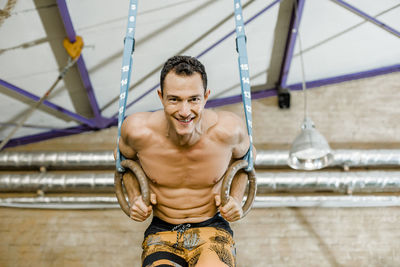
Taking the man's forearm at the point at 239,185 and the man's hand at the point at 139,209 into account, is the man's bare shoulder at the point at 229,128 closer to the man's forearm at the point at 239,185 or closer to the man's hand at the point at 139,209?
the man's forearm at the point at 239,185

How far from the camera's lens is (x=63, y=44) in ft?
13.1

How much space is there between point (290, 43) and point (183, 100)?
3781 millimetres

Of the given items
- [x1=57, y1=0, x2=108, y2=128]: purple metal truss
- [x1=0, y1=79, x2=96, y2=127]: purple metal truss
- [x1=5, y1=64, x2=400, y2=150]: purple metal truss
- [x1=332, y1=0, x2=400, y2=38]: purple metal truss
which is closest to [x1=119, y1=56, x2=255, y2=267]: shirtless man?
[x1=57, y1=0, x2=108, y2=128]: purple metal truss

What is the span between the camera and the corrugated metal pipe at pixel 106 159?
498 cm

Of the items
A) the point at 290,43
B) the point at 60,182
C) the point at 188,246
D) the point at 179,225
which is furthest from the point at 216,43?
the point at 188,246

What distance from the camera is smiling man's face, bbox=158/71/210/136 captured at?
1551 millimetres

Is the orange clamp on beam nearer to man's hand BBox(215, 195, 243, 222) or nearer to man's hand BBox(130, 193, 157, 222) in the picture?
man's hand BBox(130, 193, 157, 222)

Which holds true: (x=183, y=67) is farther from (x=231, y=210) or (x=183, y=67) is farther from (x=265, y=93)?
(x=265, y=93)

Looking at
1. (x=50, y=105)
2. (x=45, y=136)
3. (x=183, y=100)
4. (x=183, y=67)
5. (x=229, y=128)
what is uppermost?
(x=183, y=67)

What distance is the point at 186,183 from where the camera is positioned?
1840 millimetres

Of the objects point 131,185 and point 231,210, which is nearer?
point 231,210

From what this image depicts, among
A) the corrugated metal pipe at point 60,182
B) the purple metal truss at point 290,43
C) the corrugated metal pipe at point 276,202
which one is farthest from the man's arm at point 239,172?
the corrugated metal pipe at point 60,182

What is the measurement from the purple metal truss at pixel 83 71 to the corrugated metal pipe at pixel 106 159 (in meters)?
0.53

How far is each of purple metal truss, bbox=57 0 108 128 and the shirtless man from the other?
7.60 feet
